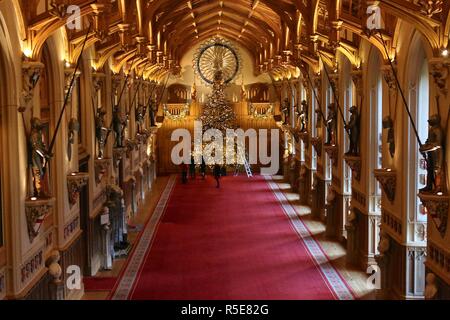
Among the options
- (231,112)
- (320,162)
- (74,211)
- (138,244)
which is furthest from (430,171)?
(231,112)

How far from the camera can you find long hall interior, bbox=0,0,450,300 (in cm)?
1120

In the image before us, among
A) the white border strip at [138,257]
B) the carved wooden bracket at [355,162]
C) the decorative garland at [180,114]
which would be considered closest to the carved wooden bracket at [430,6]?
the carved wooden bracket at [355,162]

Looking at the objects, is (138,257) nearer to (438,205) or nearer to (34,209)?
(34,209)

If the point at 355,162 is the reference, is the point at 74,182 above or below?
below

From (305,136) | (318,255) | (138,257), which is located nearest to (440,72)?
(318,255)

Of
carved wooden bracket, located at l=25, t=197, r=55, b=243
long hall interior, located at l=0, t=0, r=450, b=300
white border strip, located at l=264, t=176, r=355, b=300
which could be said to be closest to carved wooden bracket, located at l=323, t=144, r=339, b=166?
long hall interior, located at l=0, t=0, r=450, b=300

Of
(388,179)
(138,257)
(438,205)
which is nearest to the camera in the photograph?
(438,205)

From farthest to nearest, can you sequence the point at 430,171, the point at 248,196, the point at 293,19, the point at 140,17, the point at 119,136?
the point at 248,196 → the point at 293,19 → the point at 119,136 → the point at 140,17 → the point at 430,171

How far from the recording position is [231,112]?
40.5 meters

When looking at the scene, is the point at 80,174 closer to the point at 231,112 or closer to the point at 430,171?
the point at 430,171

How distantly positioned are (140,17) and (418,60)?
8.04 metres

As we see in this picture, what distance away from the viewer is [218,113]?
40188mm

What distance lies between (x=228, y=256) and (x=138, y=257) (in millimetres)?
2394

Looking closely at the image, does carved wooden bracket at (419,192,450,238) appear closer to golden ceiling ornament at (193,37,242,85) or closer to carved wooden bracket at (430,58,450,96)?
carved wooden bracket at (430,58,450,96)
